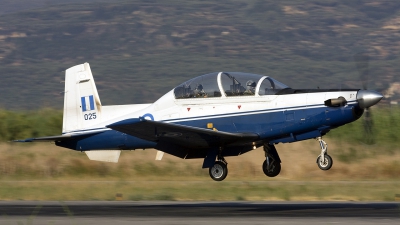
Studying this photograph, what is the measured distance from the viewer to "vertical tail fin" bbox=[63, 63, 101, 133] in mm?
17875

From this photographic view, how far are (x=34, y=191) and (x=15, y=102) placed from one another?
185 ft

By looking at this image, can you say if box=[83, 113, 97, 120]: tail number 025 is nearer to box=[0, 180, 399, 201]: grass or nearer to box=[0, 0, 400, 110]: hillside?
box=[0, 180, 399, 201]: grass

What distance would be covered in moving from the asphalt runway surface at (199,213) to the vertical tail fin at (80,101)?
7.15 ft

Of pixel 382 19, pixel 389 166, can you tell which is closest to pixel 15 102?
pixel 389 166

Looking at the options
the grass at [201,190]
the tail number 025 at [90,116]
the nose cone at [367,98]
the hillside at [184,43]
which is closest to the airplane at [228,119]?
the nose cone at [367,98]

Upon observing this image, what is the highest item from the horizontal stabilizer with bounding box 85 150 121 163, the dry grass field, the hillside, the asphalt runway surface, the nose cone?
the hillside

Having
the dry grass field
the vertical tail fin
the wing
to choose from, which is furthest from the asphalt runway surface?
the dry grass field

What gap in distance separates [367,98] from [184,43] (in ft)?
333

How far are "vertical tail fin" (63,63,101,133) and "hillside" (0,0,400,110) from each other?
182 feet

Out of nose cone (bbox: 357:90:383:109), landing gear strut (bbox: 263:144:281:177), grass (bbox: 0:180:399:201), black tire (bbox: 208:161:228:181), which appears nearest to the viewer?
nose cone (bbox: 357:90:383:109)

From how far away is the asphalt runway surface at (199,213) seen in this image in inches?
549

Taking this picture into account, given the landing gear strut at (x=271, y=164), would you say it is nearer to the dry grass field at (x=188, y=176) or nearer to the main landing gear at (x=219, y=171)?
the main landing gear at (x=219, y=171)

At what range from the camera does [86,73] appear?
60.2ft

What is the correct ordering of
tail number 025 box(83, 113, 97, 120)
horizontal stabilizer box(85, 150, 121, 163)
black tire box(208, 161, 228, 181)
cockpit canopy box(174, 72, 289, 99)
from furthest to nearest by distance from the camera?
tail number 025 box(83, 113, 97, 120) < horizontal stabilizer box(85, 150, 121, 163) < black tire box(208, 161, 228, 181) < cockpit canopy box(174, 72, 289, 99)
